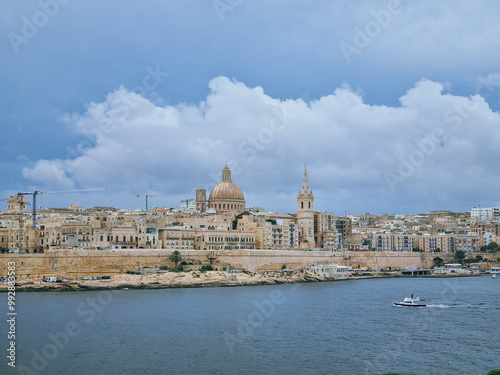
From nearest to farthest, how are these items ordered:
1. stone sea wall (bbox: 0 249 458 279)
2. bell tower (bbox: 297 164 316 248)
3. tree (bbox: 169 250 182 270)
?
stone sea wall (bbox: 0 249 458 279) → tree (bbox: 169 250 182 270) → bell tower (bbox: 297 164 316 248)

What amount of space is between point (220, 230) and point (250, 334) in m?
41.1

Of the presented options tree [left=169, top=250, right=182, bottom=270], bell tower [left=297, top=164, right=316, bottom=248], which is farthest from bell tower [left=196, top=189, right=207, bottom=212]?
tree [left=169, top=250, right=182, bottom=270]

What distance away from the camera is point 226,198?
302 feet

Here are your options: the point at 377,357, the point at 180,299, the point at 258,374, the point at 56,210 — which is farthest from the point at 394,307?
the point at 56,210

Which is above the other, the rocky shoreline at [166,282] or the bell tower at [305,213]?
the bell tower at [305,213]

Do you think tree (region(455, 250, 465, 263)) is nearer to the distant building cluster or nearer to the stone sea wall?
the distant building cluster

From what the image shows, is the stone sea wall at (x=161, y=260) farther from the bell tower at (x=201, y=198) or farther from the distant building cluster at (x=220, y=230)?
the bell tower at (x=201, y=198)

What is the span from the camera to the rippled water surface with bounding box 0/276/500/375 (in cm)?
2578

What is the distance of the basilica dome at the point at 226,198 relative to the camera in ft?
300

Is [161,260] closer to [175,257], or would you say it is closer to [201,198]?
[175,257]

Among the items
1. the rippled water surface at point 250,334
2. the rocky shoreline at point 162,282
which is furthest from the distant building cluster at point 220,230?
the rippled water surface at point 250,334

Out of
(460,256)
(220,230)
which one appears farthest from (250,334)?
(460,256)

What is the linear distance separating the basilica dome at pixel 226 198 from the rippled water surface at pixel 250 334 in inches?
1657

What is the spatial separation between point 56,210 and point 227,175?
23.5 m
